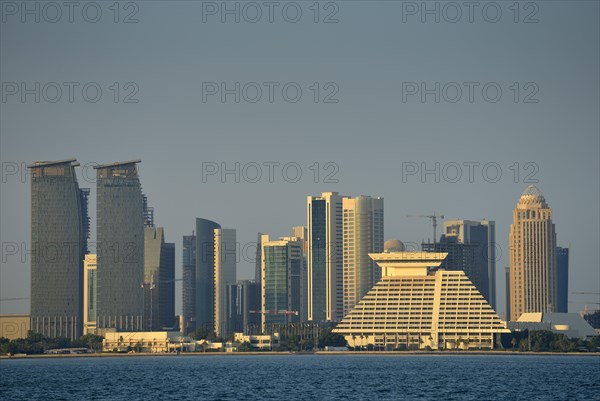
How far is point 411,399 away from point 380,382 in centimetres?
3539

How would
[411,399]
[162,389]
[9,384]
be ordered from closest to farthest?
1. [411,399]
2. [162,389]
3. [9,384]

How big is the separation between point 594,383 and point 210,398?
180 ft

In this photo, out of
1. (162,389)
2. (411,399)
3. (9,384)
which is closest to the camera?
(411,399)

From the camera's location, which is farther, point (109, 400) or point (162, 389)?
point (162, 389)

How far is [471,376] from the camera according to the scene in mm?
192750

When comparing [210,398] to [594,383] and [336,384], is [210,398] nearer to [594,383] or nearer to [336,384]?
[336,384]

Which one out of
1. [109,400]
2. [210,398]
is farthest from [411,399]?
[109,400]

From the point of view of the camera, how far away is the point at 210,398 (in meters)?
147

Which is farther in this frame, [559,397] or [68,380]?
[68,380]

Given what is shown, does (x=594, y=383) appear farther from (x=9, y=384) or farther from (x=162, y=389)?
(x=9, y=384)

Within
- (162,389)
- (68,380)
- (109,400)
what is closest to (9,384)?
(68,380)

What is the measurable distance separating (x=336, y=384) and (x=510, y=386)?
21745 millimetres

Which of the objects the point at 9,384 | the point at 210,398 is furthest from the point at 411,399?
the point at 9,384

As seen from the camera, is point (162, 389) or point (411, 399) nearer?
point (411, 399)
